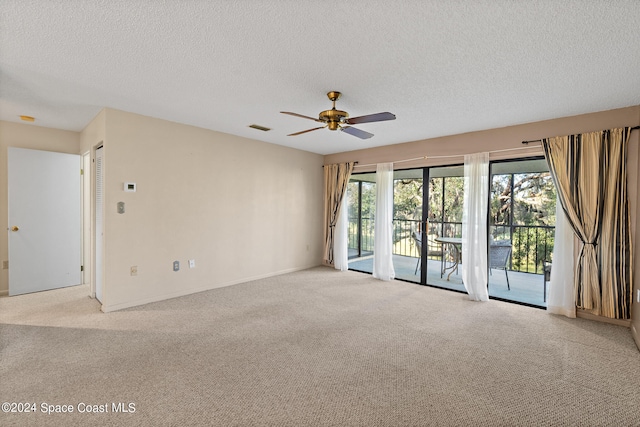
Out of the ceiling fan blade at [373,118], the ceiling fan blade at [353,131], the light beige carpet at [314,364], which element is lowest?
the light beige carpet at [314,364]

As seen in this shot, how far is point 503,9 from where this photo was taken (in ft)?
5.56

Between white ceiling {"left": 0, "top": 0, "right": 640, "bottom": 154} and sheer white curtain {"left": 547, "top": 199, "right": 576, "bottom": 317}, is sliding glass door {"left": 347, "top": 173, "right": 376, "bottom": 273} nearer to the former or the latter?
white ceiling {"left": 0, "top": 0, "right": 640, "bottom": 154}

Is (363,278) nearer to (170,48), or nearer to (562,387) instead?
(562,387)

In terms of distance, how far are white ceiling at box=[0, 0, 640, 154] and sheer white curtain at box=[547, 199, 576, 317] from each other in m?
1.40

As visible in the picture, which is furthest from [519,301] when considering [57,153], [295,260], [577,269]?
[57,153]

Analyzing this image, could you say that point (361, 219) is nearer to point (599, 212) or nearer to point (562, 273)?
point (562, 273)

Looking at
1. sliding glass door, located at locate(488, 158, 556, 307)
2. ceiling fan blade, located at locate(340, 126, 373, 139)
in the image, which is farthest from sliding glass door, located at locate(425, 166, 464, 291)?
ceiling fan blade, located at locate(340, 126, 373, 139)

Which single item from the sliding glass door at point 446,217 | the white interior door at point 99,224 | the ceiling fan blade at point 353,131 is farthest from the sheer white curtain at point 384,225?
the white interior door at point 99,224

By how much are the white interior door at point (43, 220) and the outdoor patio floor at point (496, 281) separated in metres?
5.01

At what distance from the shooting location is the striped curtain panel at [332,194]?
6035mm

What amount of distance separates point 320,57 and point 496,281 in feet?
16.5

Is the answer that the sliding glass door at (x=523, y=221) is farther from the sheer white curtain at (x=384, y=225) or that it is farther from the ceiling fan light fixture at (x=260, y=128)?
the ceiling fan light fixture at (x=260, y=128)

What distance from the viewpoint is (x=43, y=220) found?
4320mm

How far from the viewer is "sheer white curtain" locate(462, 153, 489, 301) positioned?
13.9 ft
